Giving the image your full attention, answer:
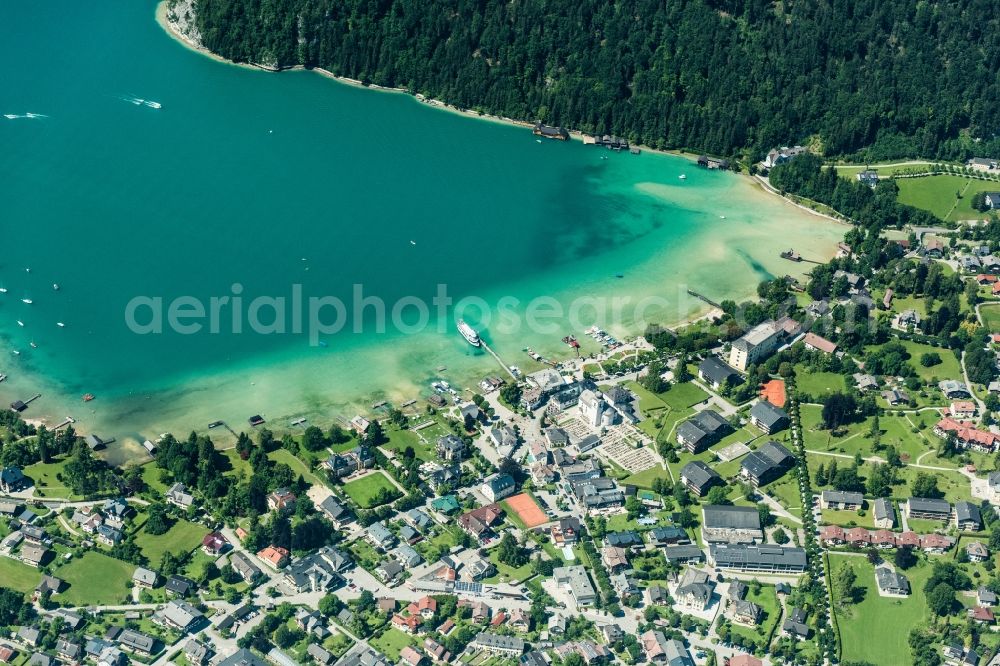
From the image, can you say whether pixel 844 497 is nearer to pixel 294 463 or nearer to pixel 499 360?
pixel 499 360

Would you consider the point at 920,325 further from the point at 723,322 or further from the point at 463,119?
the point at 463,119

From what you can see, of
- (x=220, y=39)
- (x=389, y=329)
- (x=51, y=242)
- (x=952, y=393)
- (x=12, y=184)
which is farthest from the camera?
(x=220, y=39)

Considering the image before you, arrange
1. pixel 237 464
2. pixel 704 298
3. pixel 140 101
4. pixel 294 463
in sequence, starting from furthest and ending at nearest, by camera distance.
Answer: pixel 140 101 < pixel 704 298 < pixel 294 463 < pixel 237 464

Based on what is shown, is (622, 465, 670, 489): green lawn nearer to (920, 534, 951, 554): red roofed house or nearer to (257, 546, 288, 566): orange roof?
(920, 534, 951, 554): red roofed house

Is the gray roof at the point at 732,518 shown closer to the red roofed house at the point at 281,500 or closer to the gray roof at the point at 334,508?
the gray roof at the point at 334,508

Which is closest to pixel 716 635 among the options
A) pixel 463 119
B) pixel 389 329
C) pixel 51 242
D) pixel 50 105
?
pixel 389 329

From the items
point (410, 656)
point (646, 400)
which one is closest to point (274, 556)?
point (410, 656)
